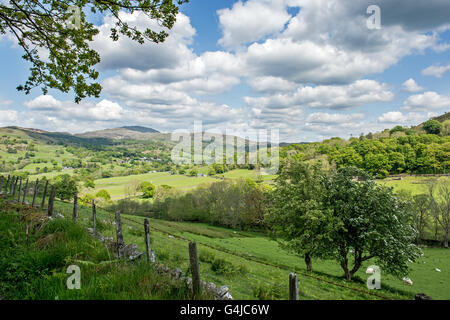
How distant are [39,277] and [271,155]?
153 metres

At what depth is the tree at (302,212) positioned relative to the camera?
19859mm

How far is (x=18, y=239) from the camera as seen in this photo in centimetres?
805

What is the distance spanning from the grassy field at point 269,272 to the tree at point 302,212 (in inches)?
89.0

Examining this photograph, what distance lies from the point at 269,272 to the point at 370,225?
9.72m

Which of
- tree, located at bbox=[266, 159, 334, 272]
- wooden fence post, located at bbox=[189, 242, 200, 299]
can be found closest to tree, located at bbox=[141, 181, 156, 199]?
tree, located at bbox=[266, 159, 334, 272]

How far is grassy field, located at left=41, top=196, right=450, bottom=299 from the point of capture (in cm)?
961

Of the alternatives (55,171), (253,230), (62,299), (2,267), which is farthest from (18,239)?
(55,171)

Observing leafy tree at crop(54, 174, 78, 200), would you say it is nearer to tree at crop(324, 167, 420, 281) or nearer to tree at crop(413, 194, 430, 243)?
tree at crop(324, 167, 420, 281)

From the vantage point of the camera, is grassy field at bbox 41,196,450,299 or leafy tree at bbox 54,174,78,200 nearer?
grassy field at bbox 41,196,450,299

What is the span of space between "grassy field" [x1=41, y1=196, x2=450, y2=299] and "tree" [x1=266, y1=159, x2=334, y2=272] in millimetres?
2261
